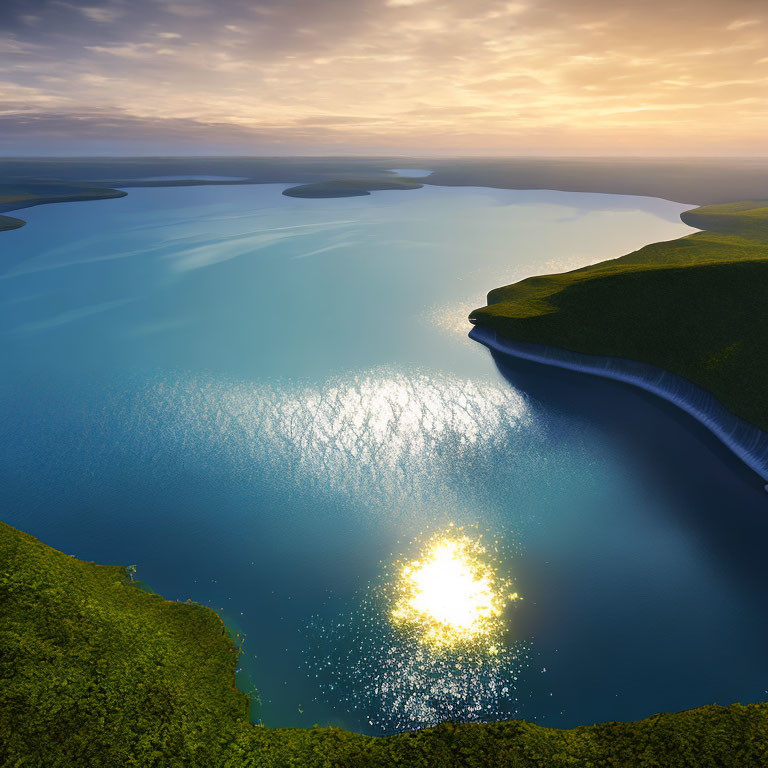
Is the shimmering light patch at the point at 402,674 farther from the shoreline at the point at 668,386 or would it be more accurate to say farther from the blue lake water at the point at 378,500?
the shoreline at the point at 668,386

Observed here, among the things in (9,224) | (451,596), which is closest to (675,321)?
(451,596)

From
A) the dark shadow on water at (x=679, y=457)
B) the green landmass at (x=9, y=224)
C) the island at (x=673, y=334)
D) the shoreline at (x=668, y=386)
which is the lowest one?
the dark shadow on water at (x=679, y=457)

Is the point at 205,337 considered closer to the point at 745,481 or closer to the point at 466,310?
the point at 466,310

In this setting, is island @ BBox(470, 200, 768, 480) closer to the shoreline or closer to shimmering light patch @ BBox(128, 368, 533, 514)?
the shoreline

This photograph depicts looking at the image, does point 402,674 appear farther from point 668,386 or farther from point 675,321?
point 675,321

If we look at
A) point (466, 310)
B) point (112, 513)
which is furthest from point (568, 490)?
point (466, 310)

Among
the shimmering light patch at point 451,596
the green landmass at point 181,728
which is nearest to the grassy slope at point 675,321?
the shimmering light patch at point 451,596
